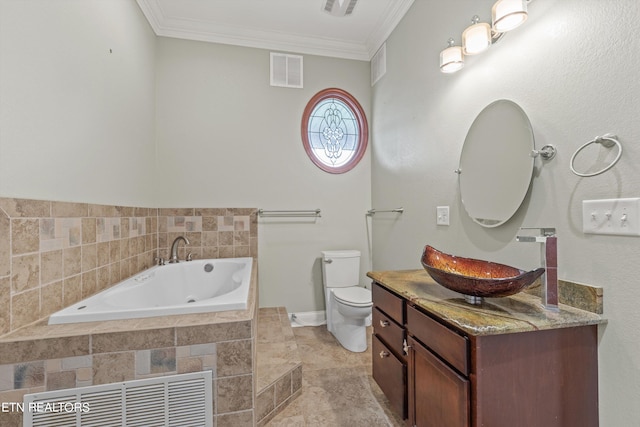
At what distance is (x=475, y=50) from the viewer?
140cm

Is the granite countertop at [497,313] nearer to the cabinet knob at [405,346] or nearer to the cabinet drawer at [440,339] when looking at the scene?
the cabinet drawer at [440,339]

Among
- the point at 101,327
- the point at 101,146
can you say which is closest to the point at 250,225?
the point at 101,146

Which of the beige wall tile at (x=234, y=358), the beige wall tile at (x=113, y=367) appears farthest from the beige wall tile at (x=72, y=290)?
the beige wall tile at (x=234, y=358)

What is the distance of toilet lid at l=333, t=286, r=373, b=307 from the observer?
85.5 inches

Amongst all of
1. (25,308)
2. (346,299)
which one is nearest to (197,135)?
(25,308)

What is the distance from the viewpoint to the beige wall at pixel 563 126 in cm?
89

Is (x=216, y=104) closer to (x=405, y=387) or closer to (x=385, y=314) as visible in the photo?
(x=385, y=314)

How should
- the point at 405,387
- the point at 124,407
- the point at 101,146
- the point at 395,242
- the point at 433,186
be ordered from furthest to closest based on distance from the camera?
the point at 395,242
the point at 433,186
the point at 101,146
the point at 405,387
the point at 124,407

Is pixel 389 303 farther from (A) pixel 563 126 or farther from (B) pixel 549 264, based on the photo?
(A) pixel 563 126

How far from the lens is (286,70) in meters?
2.84

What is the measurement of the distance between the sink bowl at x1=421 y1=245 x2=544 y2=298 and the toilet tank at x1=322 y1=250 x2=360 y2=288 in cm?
136

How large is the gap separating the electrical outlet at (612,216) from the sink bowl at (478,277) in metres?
0.24

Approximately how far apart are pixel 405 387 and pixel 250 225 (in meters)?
1.94

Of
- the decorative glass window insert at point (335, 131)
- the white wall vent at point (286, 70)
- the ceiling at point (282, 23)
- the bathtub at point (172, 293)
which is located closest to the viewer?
the bathtub at point (172, 293)
